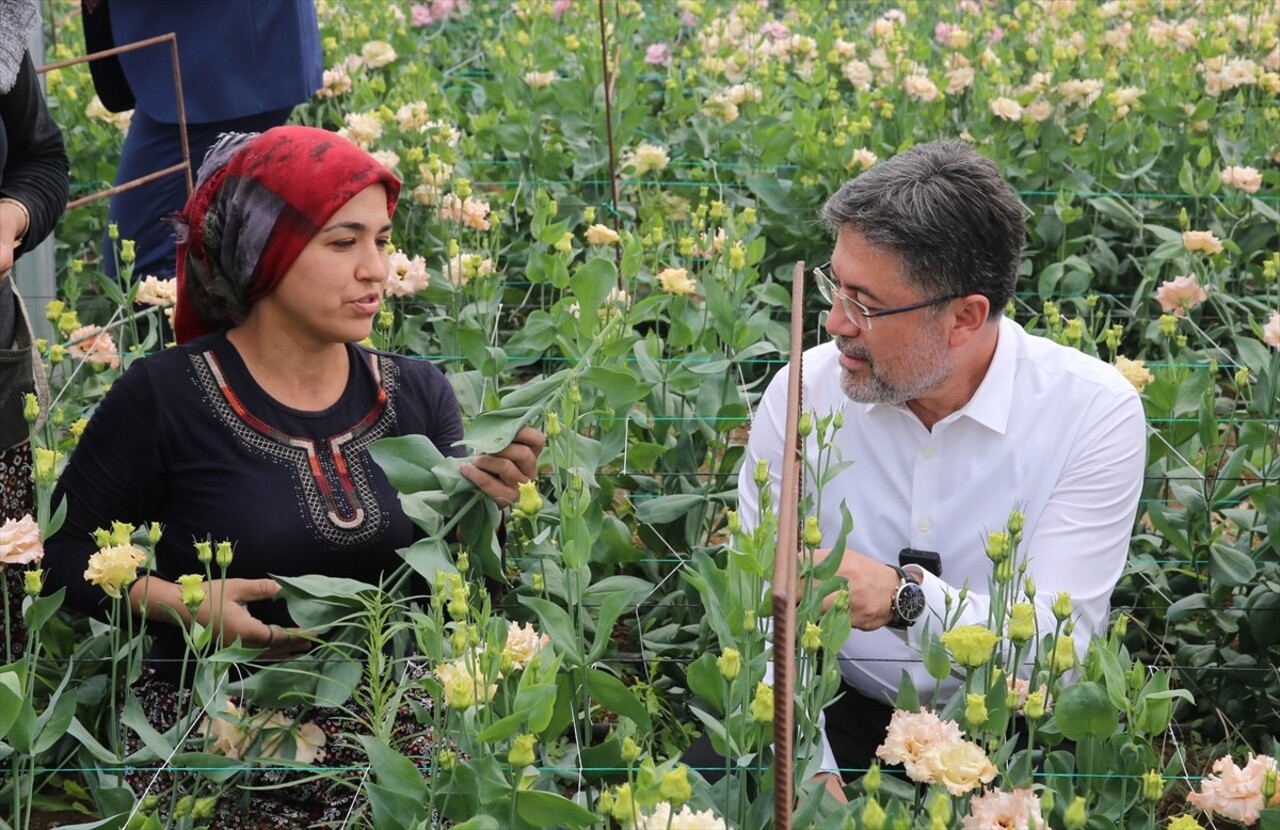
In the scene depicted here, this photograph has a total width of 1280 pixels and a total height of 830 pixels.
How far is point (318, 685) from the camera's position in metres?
1.85

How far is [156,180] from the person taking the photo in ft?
11.5

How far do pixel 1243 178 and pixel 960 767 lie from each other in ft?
8.46

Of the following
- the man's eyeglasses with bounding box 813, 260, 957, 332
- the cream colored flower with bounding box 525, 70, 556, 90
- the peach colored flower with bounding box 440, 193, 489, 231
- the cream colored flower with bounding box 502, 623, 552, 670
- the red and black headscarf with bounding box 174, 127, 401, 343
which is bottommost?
the cream colored flower with bounding box 525, 70, 556, 90

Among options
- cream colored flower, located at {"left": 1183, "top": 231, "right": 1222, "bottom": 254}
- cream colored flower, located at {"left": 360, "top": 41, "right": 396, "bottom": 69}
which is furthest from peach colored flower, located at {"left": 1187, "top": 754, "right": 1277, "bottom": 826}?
cream colored flower, located at {"left": 360, "top": 41, "right": 396, "bottom": 69}

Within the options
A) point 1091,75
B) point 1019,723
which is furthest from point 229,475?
point 1091,75

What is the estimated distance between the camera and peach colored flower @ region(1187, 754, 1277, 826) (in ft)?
5.18

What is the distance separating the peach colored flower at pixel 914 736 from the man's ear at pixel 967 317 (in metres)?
0.76

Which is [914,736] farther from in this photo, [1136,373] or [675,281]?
[675,281]

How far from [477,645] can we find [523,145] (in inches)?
115

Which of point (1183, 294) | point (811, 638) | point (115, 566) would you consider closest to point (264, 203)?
point (115, 566)

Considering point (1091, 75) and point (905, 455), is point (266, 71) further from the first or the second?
point (1091, 75)

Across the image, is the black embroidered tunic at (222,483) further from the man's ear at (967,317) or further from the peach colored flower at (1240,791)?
the peach colored flower at (1240,791)

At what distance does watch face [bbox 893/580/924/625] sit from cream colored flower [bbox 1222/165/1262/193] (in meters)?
2.01

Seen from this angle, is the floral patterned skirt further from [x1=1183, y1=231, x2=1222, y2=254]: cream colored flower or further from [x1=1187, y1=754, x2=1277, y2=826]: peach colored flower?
[x1=1183, y1=231, x2=1222, y2=254]: cream colored flower
